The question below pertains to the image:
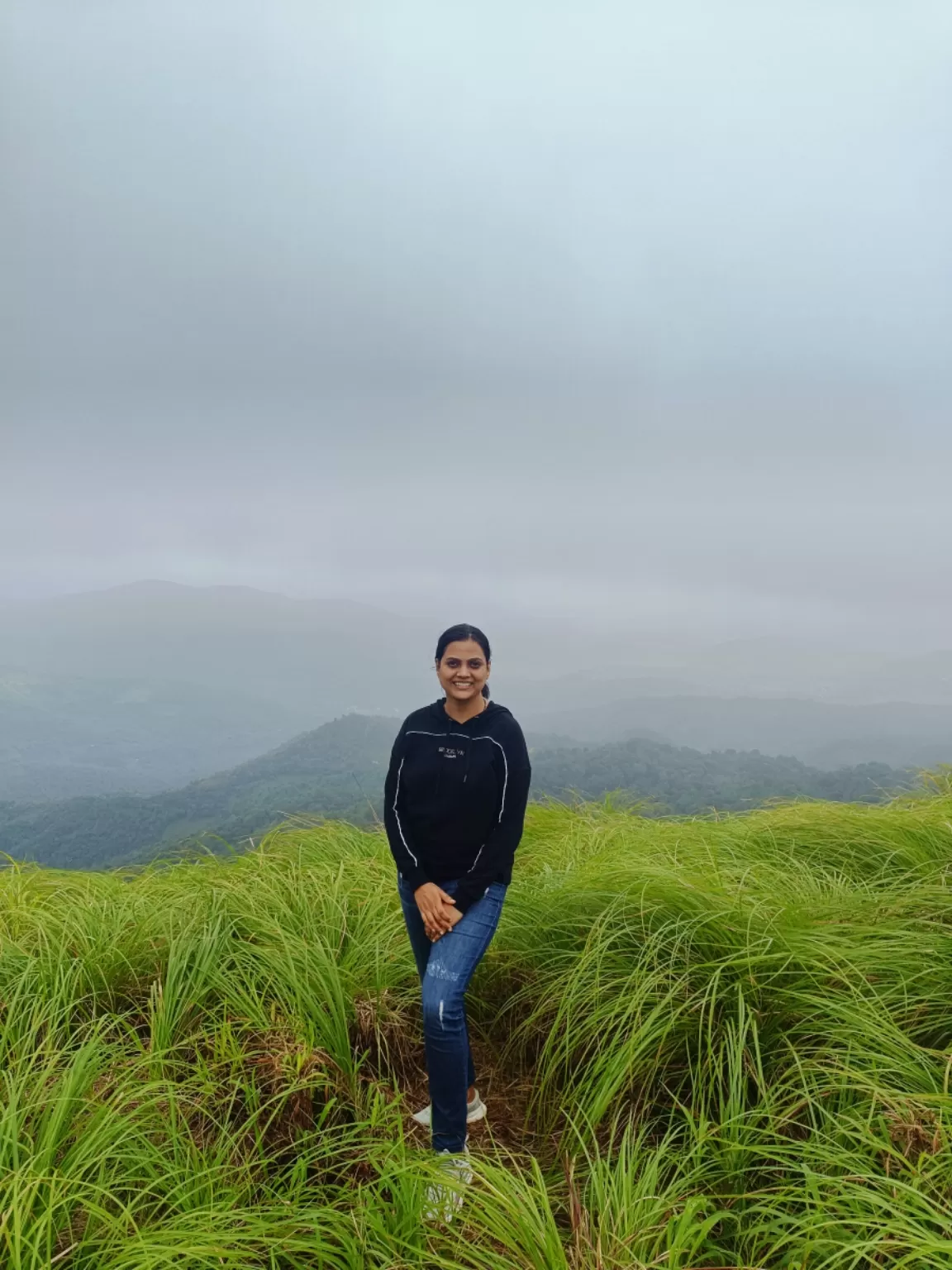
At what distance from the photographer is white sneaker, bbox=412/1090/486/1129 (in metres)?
2.49

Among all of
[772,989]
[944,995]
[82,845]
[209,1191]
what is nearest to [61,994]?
[209,1191]

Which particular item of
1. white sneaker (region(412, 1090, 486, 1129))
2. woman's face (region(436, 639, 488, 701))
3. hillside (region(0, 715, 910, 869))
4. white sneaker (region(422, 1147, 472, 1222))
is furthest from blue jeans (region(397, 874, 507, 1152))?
hillside (region(0, 715, 910, 869))

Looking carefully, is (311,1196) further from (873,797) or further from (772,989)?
(873,797)

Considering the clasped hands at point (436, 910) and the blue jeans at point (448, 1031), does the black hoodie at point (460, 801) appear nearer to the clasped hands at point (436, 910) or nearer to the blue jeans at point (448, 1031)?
the clasped hands at point (436, 910)

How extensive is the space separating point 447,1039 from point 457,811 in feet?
2.50

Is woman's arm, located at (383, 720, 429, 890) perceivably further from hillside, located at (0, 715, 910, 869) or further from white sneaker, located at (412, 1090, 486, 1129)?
hillside, located at (0, 715, 910, 869)

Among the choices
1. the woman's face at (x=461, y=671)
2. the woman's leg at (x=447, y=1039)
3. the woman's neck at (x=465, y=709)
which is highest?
the woman's face at (x=461, y=671)

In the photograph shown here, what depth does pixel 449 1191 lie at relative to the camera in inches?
75.0

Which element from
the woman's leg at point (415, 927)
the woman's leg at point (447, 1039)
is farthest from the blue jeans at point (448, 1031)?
the woman's leg at point (415, 927)

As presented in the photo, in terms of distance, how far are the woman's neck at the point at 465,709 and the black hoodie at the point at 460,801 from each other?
0.05ft

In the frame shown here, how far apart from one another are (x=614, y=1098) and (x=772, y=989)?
743 mm

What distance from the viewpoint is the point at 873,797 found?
21.6 feet

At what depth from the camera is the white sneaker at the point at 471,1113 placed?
249 cm

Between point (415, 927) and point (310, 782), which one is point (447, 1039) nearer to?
point (415, 927)
